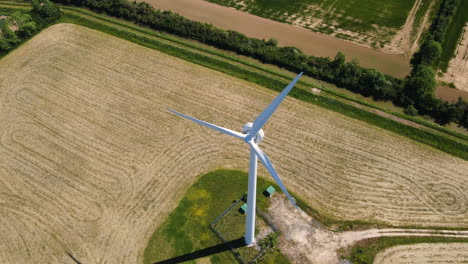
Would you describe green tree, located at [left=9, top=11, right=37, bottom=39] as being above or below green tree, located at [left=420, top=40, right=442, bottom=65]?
below

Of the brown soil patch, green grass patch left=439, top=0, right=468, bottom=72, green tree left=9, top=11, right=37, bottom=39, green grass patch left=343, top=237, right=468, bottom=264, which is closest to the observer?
green grass patch left=343, top=237, right=468, bottom=264

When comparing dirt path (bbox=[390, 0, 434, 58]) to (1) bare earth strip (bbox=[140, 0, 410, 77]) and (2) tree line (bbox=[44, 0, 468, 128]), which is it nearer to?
(2) tree line (bbox=[44, 0, 468, 128])

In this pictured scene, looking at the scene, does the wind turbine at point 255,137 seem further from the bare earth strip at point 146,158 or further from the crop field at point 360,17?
the crop field at point 360,17

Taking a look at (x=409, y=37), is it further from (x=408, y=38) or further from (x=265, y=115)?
(x=265, y=115)

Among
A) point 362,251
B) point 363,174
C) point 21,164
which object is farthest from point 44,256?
point 363,174

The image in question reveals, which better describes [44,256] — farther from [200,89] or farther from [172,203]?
[200,89]

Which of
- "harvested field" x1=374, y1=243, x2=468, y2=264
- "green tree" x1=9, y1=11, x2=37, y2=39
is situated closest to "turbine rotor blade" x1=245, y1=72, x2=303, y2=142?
"harvested field" x1=374, y1=243, x2=468, y2=264
